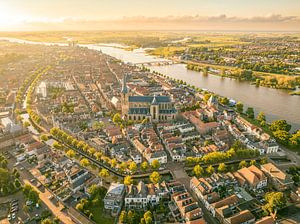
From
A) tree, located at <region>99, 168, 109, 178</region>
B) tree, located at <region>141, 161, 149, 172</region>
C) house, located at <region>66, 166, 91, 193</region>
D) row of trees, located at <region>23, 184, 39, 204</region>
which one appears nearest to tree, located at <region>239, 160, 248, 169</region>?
tree, located at <region>141, 161, 149, 172</region>

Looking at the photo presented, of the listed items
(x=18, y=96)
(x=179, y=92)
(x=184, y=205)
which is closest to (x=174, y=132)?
(x=184, y=205)

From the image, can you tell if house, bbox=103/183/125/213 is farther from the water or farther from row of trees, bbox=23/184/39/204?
the water

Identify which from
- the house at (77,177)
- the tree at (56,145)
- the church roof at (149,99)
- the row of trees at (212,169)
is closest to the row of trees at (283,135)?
the row of trees at (212,169)

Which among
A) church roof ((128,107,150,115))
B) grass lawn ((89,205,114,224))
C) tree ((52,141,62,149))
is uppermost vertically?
church roof ((128,107,150,115))

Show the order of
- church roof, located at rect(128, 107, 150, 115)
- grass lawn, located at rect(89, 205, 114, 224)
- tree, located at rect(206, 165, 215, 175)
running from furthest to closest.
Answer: church roof, located at rect(128, 107, 150, 115) → tree, located at rect(206, 165, 215, 175) → grass lawn, located at rect(89, 205, 114, 224)

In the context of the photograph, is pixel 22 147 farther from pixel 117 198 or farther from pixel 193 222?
pixel 193 222
